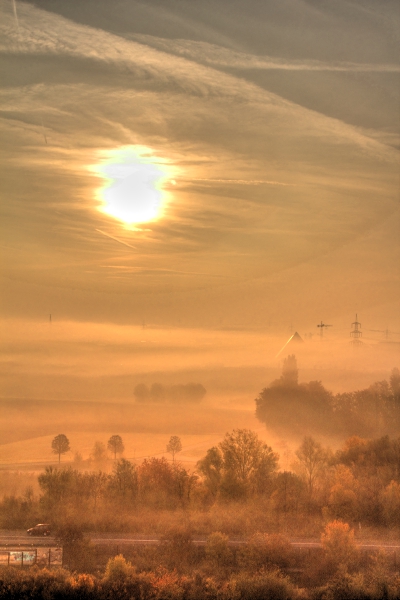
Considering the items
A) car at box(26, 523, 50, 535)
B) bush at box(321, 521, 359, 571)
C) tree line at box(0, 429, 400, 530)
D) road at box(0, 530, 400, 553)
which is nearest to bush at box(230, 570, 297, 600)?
bush at box(321, 521, 359, 571)

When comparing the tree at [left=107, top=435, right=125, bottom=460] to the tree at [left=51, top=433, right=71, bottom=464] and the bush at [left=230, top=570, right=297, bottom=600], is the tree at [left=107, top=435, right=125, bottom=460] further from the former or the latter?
the bush at [left=230, top=570, right=297, bottom=600]

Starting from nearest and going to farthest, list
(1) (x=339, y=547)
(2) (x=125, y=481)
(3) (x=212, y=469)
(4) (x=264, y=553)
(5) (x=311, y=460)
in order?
1. (4) (x=264, y=553)
2. (1) (x=339, y=547)
3. (2) (x=125, y=481)
4. (3) (x=212, y=469)
5. (5) (x=311, y=460)

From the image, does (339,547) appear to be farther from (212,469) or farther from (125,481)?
(212,469)

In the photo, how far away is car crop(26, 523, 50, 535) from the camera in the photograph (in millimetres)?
23109

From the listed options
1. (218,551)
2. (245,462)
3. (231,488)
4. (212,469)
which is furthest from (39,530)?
(245,462)

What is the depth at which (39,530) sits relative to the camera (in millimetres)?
23250

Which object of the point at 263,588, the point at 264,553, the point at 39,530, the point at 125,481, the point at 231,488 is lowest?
the point at 263,588

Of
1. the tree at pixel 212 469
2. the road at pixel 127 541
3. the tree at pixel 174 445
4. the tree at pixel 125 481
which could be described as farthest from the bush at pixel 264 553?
the tree at pixel 174 445

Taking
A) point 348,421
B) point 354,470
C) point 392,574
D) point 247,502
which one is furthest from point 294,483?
point 348,421

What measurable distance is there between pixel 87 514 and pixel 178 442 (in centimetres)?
2072

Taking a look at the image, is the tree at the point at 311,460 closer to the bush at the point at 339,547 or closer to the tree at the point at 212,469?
the tree at the point at 212,469

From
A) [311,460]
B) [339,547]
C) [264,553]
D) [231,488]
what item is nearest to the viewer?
[264,553]

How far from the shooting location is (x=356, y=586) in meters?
18.3

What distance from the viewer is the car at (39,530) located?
2311 centimetres
